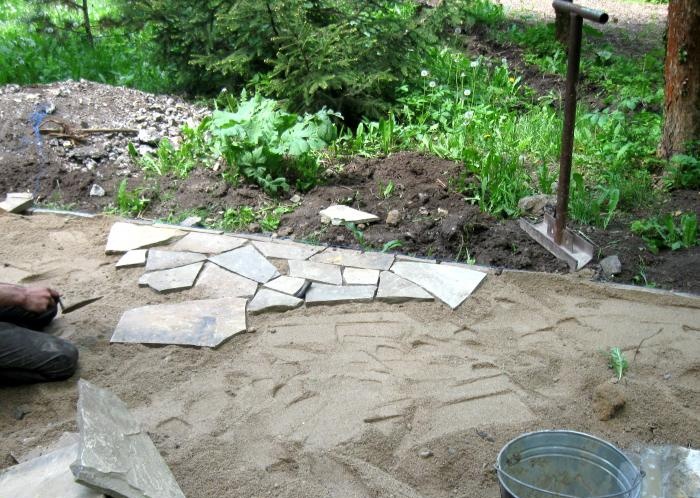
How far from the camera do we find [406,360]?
3.64 m

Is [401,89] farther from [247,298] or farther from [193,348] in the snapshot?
[193,348]

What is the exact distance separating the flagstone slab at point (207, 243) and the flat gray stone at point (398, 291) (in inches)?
42.4

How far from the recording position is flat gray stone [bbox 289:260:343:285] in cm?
441

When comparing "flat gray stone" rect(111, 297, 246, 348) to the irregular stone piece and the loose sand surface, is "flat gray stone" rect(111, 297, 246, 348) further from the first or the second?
the irregular stone piece

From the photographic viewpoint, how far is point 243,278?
14.6 feet

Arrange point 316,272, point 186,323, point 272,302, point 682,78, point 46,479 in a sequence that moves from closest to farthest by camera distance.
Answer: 1. point 46,479
2. point 186,323
3. point 272,302
4. point 316,272
5. point 682,78

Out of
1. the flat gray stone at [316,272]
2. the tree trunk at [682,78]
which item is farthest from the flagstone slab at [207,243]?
the tree trunk at [682,78]

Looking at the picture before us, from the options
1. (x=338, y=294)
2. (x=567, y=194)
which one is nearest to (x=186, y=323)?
(x=338, y=294)

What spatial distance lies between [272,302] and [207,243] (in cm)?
94

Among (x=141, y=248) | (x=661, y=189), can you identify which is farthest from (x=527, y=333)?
(x=141, y=248)

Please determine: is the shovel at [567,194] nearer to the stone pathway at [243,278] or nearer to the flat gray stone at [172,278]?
the stone pathway at [243,278]

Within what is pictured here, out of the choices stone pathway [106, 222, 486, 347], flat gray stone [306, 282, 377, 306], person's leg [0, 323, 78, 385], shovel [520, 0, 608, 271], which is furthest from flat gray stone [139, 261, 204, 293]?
shovel [520, 0, 608, 271]

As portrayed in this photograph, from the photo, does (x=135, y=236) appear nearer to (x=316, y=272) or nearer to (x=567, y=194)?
(x=316, y=272)

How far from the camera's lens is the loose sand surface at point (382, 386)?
9.65 ft
